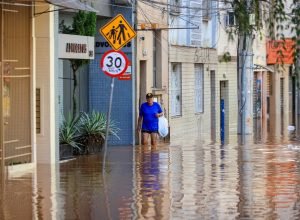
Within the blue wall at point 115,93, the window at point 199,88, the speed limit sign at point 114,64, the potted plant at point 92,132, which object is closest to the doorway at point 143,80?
the blue wall at point 115,93

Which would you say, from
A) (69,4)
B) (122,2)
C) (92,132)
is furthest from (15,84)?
(122,2)

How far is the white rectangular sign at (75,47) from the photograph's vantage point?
21828 mm

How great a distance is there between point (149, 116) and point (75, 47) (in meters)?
4.02

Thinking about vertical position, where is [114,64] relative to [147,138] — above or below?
above

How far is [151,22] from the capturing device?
29.3 metres

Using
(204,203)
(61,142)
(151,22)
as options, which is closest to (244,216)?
(204,203)

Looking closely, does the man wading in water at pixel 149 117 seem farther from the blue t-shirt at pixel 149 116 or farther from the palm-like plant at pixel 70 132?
the palm-like plant at pixel 70 132

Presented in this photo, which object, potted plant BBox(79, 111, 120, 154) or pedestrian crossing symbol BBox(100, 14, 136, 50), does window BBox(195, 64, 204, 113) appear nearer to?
potted plant BBox(79, 111, 120, 154)

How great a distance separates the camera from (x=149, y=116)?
84.3 feet

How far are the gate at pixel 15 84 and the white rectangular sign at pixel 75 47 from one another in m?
1.93

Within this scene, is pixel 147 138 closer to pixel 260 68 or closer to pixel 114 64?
pixel 114 64

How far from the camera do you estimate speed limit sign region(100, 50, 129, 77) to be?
19078 millimetres

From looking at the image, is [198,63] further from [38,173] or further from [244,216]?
[244,216]

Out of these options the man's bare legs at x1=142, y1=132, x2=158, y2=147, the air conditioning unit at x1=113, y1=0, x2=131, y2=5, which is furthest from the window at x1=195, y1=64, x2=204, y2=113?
the man's bare legs at x1=142, y1=132, x2=158, y2=147
